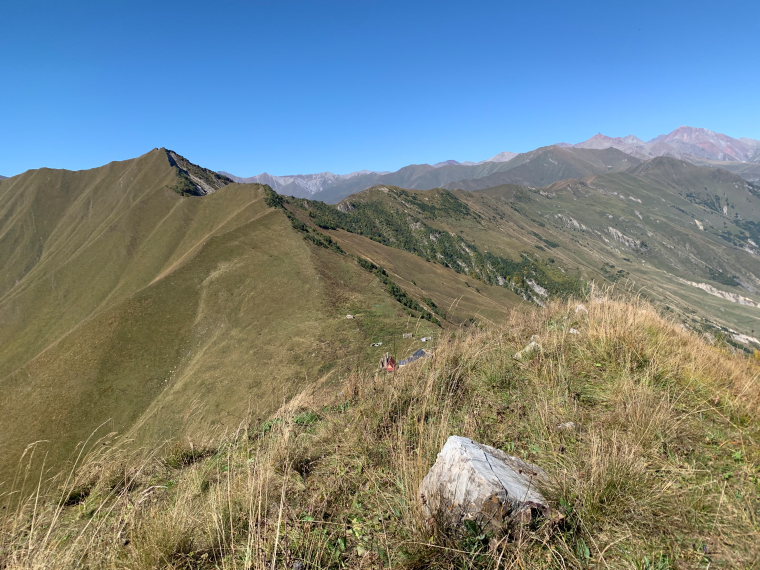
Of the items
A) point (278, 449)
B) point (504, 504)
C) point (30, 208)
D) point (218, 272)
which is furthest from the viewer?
point (30, 208)

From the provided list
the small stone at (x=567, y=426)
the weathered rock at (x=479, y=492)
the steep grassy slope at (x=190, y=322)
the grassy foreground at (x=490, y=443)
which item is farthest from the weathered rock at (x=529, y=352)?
the weathered rock at (x=479, y=492)

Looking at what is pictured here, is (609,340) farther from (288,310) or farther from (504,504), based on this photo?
(288,310)

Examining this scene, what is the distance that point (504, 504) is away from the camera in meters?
2.80

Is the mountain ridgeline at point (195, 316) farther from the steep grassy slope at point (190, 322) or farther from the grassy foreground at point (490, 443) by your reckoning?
the grassy foreground at point (490, 443)

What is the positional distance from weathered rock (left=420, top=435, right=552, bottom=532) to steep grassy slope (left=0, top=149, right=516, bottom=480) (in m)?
3.64

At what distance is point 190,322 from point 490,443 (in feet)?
192

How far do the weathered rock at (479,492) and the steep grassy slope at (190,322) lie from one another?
11.9 ft

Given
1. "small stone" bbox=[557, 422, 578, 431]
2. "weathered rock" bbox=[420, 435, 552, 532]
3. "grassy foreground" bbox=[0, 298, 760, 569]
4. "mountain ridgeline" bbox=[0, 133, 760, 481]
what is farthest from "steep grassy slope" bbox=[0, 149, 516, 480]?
"weathered rock" bbox=[420, 435, 552, 532]

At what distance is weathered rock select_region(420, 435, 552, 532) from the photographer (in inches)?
111

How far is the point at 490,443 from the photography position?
426 cm

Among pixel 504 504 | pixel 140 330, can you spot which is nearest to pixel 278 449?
pixel 504 504

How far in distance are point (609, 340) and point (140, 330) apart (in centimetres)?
6148

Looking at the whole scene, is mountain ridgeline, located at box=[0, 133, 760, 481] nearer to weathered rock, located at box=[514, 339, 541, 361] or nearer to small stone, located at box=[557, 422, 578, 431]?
weathered rock, located at box=[514, 339, 541, 361]

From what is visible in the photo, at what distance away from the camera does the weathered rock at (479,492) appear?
2.82m
